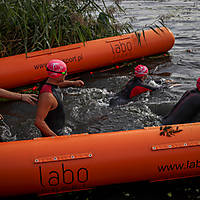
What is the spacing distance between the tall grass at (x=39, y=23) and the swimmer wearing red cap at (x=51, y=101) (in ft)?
10.9

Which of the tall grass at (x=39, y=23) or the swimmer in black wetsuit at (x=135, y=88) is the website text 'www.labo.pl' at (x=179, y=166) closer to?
the swimmer in black wetsuit at (x=135, y=88)

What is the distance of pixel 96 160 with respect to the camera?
10.6 ft

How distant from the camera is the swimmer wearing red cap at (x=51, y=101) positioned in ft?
11.5

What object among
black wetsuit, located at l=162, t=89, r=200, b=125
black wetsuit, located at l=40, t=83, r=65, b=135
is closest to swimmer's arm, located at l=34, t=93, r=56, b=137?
black wetsuit, located at l=40, t=83, r=65, b=135

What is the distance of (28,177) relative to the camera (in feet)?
10.3

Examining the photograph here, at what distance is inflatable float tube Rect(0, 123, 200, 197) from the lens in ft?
10.4

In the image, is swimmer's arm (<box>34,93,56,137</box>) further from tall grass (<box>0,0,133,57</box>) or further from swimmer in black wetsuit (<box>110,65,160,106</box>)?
tall grass (<box>0,0,133,57</box>)

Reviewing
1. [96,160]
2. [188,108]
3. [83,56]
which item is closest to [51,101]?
[96,160]

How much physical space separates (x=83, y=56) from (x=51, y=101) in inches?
155

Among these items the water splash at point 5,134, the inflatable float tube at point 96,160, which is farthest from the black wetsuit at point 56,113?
the water splash at point 5,134

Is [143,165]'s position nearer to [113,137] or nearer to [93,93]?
[113,137]

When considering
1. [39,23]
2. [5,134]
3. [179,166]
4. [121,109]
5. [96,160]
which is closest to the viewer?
[96,160]

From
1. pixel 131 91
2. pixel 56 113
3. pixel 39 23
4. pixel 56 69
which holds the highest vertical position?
pixel 39 23

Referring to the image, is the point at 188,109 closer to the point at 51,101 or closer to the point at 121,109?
the point at 121,109
